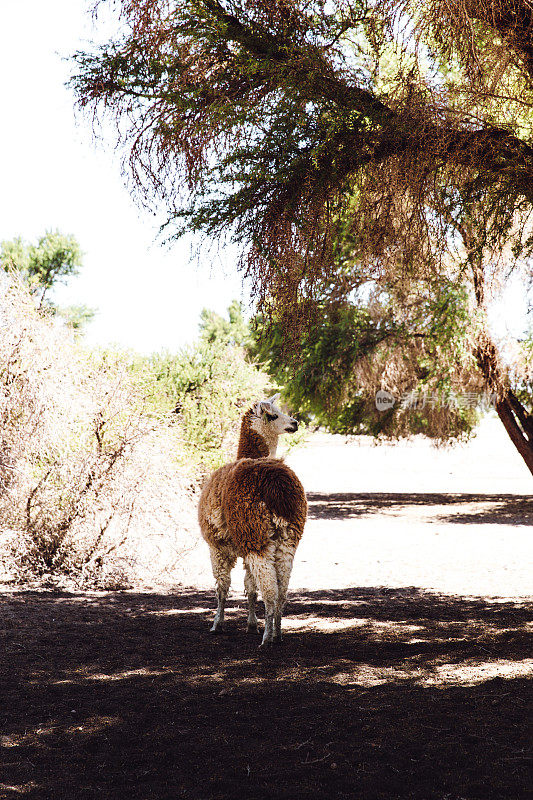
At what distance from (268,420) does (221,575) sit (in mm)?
1616

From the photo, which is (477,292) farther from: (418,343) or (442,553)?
(442,553)

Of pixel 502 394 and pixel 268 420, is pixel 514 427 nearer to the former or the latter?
pixel 502 394

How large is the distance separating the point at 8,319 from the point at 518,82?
20.4 ft

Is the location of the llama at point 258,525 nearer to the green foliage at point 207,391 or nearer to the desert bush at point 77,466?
the desert bush at point 77,466

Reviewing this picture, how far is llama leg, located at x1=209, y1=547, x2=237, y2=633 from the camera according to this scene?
7.24 metres

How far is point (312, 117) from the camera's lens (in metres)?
6.17

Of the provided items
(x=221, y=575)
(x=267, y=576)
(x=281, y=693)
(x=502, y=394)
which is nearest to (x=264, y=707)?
(x=281, y=693)

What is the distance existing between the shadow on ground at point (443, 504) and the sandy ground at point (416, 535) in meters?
0.03

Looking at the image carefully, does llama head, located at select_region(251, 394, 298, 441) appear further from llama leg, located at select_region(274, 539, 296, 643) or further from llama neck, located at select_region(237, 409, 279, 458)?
llama leg, located at select_region(274, 539, 296, 643)

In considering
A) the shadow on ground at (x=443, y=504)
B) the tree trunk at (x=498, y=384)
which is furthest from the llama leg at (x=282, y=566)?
the shadow on ground at (x=443, y=504)

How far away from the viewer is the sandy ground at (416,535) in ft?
35.6

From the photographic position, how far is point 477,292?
48.1ft

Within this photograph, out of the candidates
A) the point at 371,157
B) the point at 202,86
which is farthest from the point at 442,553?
the point at 202,86

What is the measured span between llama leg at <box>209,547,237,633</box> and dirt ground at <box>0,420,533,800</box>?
0.21 meters
